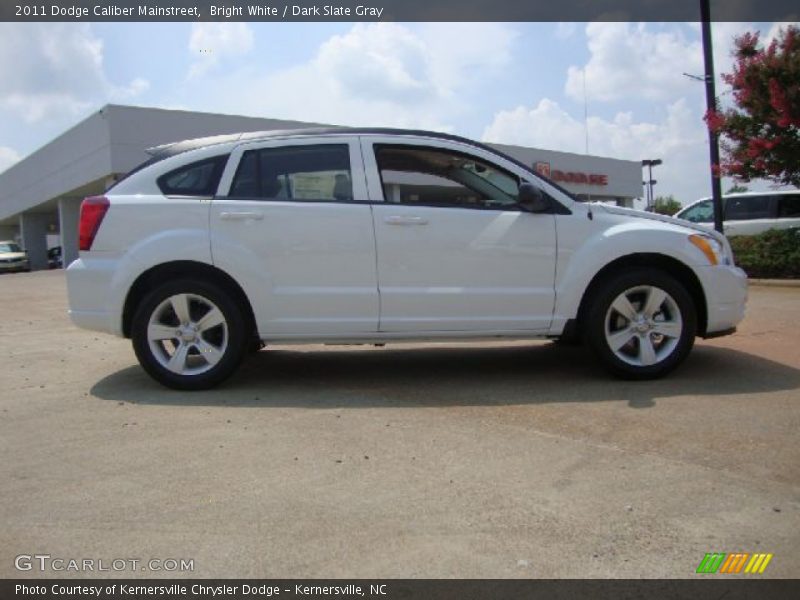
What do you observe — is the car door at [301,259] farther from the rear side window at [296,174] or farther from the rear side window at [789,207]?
the rear side window at [789,207]

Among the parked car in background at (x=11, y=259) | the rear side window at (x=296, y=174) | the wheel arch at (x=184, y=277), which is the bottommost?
the wheel arch at (x=184, y=277)

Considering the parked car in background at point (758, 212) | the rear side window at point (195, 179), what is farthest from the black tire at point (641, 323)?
the parked car in background at point (758, 212)

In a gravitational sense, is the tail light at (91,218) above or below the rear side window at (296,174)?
below

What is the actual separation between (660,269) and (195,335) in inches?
145

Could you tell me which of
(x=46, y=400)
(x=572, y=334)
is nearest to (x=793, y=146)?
(x=572, y=334)

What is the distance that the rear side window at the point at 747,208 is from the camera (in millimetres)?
16125

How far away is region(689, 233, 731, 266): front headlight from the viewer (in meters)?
5.43

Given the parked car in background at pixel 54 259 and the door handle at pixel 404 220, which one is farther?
the parked car in background at pixel 54 259

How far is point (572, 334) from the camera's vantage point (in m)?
5.44

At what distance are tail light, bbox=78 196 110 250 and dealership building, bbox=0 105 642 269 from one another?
423 inches

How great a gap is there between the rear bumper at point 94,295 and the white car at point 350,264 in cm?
1
